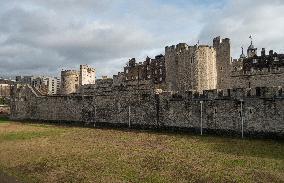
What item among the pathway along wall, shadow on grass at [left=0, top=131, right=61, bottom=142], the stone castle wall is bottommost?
shadow on grass at [left=0, top=131, right=61, bottom=142]

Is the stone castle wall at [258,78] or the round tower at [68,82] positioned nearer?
the stone castle wall at [258,78]

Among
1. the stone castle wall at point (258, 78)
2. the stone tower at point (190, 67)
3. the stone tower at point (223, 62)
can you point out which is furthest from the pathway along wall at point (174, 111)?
the stone castle wall at point (258, 78)

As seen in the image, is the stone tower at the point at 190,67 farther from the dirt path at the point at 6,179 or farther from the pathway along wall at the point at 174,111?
the dirt path at the point at 6,179

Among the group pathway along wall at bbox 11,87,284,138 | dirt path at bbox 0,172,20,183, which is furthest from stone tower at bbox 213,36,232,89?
dirt path at bbox 0,172,20,183

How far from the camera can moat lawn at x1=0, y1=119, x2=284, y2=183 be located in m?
16.2

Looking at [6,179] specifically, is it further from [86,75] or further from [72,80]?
[86,75]

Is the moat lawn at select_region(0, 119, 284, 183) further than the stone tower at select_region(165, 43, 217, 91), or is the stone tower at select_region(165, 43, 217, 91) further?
the stone tower at select_region(165, 43, 217, 91)

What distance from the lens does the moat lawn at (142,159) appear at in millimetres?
16234

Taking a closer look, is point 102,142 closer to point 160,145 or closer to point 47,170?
point 160,145

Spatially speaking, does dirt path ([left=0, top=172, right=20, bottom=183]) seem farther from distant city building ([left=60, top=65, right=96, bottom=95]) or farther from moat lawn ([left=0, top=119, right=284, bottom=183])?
distant city building ([left=60, top=65, right=96, bottom=95])

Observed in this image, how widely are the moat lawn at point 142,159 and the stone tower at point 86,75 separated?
1438 inches

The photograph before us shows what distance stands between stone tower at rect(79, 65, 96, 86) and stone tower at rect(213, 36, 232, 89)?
1007 inches

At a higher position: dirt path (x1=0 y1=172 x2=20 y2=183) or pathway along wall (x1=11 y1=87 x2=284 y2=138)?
pathway along wall (x1=11 y1=87 x2=284 y2=138)

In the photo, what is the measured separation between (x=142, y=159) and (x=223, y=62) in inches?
1156
